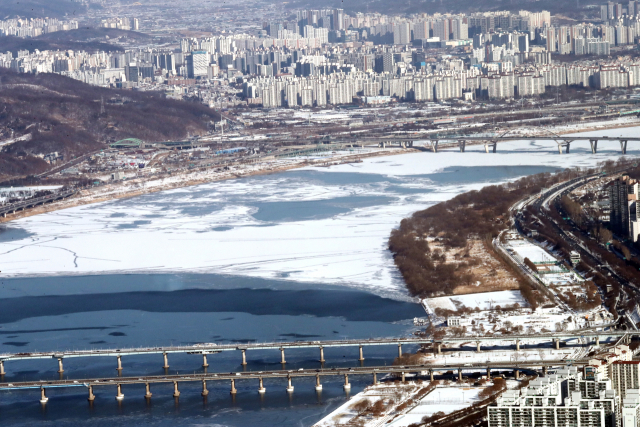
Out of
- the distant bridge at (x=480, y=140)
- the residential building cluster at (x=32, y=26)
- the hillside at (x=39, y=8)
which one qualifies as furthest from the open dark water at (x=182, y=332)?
the hillside at (x=39, y=8)

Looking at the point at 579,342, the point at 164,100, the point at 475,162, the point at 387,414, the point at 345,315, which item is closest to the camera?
the point at 387,414

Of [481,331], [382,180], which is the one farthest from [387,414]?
[382,180]

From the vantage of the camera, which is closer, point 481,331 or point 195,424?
point 195,424

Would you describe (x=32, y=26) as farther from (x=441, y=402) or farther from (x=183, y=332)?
(x=441, y=402)

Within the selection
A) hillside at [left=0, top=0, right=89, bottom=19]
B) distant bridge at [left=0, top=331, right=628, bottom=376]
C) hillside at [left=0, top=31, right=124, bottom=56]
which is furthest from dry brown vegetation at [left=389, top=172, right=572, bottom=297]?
hillside at [left=0, top=0, right=89, bottom=19]

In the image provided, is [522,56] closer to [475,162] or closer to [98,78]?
[98,78]

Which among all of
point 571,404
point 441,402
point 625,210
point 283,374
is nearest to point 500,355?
point 441,402

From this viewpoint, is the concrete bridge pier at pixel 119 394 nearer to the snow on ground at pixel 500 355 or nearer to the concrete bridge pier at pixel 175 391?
the concrete bridge pier at pixel 175 391
